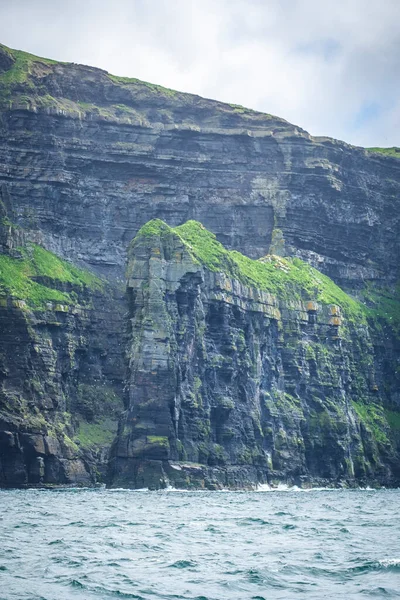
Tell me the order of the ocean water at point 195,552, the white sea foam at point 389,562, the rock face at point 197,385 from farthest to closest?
1. the rock face at point 197,385
2. the white sea foam at point 389,562
3. the ocean water at point 195,552

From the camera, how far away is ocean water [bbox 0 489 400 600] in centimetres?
6581

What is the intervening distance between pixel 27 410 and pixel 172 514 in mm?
74327

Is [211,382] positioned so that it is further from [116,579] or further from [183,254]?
[116,579]

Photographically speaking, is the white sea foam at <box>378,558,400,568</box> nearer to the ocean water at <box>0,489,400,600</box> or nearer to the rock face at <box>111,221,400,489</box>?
the ocean water at <box>0,489,400,600</box>

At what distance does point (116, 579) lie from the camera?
68.6 m

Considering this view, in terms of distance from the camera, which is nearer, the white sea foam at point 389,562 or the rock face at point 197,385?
the white sea foam at point 389,562


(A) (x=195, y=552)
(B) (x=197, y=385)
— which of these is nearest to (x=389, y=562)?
(A) (x=195, y=552)

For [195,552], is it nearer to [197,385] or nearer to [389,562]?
[389,562]

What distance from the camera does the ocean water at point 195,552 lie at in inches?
2591

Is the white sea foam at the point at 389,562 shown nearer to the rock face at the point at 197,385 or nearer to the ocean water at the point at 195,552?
the ocean water at the point at 195,552

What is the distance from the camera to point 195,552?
79688 millimetres

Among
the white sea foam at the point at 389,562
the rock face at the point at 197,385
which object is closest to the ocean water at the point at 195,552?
the white sea foam at the point at 389,562

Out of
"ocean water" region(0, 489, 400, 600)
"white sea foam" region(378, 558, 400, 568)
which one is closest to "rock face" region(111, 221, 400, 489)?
"ocean water" region(0, 489, 400, 600)

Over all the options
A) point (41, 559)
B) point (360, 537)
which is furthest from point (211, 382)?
point (41, 559)
